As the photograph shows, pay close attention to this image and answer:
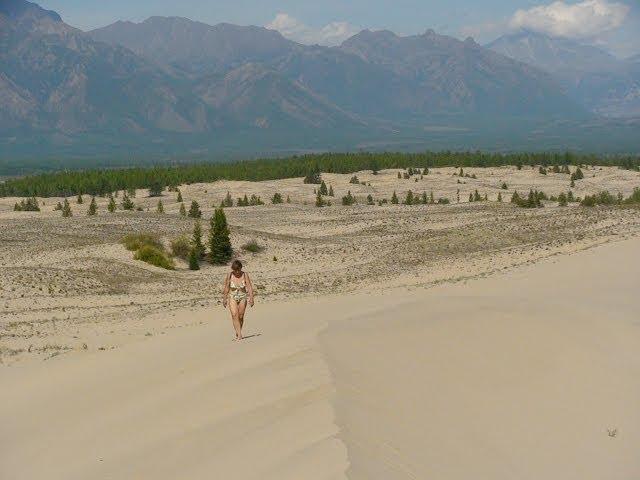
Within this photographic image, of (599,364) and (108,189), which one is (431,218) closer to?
(599,364)

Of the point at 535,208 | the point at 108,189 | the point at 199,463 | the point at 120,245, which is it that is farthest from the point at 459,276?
the point at 108,189

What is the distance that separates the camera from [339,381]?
11.0m

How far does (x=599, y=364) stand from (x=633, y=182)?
8716 cm

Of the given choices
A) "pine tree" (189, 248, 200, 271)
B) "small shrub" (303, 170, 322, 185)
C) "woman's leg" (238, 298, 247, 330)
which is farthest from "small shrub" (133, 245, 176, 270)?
"small shrub" (303, 170, 322, 185)

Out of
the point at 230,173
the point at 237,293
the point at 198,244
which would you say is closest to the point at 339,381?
the point at 237,293

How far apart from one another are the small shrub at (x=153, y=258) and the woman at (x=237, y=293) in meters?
20.7

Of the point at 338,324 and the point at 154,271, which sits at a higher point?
the point at 338,324

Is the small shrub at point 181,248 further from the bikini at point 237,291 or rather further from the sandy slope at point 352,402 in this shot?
the bikini at point 237,291

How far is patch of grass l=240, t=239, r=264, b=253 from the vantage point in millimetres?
41897

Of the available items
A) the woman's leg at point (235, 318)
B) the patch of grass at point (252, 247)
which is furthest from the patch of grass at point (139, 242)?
the woman's leg at point (235, 318)

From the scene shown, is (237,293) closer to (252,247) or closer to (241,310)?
(241,310)

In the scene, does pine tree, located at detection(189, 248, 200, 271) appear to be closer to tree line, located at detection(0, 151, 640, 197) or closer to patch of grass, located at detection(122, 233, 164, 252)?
patch of grass, located at detection(122, 233, 164, 252)

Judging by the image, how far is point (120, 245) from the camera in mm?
38594

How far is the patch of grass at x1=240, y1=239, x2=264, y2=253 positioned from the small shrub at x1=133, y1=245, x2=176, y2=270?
527 cm
